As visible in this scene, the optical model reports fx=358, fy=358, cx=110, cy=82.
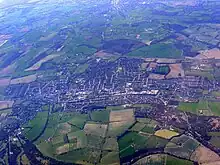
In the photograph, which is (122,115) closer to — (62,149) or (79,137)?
(79,137)

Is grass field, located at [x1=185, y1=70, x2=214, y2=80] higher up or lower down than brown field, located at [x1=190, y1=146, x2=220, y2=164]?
higher up

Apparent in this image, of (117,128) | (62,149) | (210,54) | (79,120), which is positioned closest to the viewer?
(62,149)

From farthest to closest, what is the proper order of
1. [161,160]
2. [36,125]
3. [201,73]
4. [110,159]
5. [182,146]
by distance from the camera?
[201,73] → [36,125] → [182,146] → [110,159] → [161,160]

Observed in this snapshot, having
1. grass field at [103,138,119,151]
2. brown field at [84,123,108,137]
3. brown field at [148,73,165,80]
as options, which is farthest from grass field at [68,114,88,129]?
brown field at [148,73,165,80]

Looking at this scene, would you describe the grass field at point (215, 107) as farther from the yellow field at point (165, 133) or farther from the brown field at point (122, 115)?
the brown field at point (122, 115)

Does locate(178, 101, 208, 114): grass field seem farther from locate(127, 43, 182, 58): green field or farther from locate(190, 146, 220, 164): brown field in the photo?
locate(127, 43, 182, 58): green field

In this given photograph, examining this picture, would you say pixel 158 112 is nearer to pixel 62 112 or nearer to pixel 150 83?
pixel 150 83

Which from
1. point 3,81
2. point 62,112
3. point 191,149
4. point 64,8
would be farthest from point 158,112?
point 64,8

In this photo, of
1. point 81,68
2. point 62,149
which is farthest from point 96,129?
point 81,68
